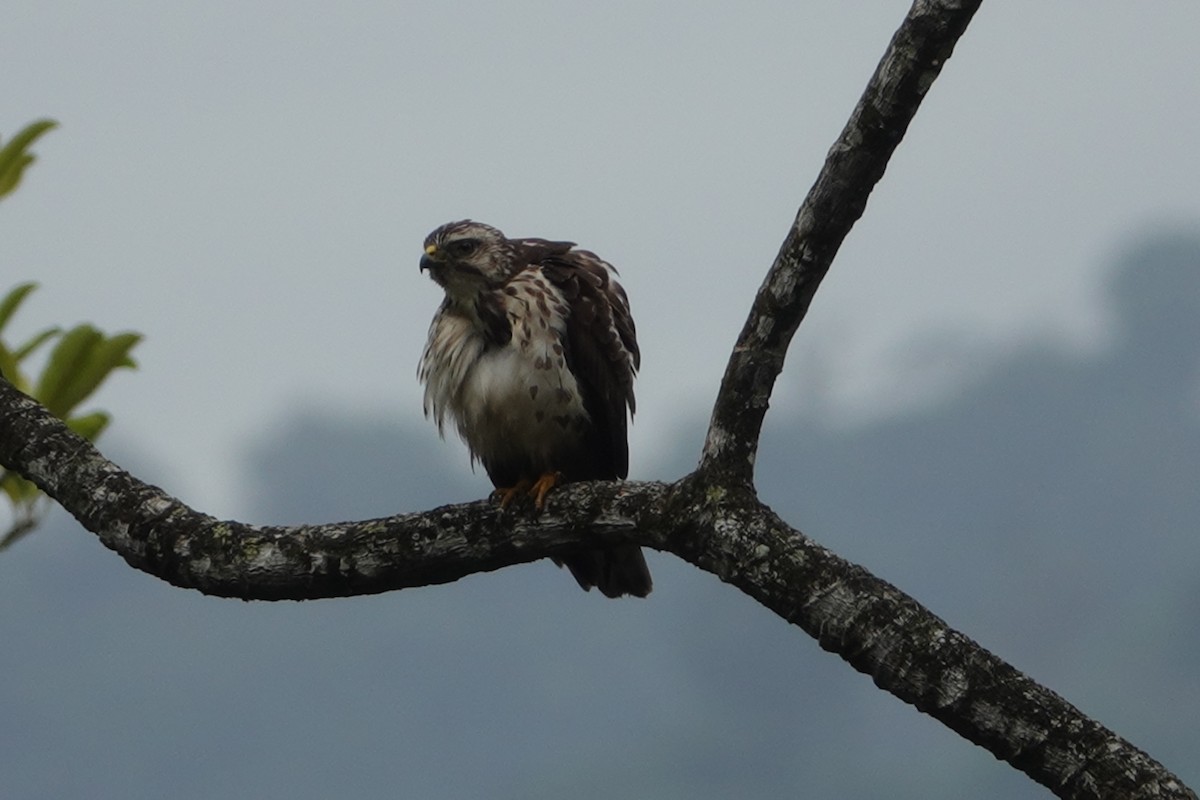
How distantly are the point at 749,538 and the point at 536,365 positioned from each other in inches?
83.3

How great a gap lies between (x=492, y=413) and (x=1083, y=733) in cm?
292

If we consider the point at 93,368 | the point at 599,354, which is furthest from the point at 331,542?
the point at 599,354

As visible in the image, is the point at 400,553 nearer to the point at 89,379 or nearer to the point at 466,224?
the point at 89,379

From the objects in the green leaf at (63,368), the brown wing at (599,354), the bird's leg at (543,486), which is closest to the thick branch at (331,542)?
the bird's leg at (543,486)

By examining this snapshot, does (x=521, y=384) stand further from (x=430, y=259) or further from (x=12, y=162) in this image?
(x=12, y=162)

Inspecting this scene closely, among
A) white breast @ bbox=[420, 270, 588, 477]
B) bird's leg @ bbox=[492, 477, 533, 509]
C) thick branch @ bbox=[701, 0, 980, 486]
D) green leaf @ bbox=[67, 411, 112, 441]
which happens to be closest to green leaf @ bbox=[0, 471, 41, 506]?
green leaf @ bbox=[67, 411, 112, 441]

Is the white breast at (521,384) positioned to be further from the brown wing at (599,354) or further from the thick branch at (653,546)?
the thick branch at (653,546)

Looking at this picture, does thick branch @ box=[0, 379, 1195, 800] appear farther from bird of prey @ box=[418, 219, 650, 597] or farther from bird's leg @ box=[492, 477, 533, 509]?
bird of prey @ box=[418, 219, 650, 597]

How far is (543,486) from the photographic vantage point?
541 centimetres

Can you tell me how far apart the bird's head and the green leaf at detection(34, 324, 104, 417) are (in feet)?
4.53

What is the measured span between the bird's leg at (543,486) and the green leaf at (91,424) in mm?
1423

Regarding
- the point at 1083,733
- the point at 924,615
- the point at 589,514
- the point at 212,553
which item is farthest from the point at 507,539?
the point at 1083,733

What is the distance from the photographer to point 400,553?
14.9 feet

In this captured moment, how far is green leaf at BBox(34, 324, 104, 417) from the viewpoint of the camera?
18.3ft
